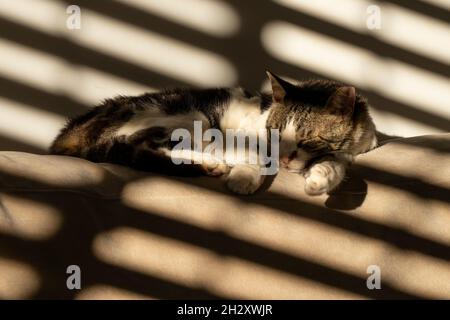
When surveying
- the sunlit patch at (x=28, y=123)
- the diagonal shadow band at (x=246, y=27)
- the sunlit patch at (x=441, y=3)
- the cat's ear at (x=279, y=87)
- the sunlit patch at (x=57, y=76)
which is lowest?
the cat's ear at (x=279, y=87)

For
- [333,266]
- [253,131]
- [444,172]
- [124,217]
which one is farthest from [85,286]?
[444,172]

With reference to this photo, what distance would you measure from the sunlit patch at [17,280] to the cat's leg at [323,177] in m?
0.63

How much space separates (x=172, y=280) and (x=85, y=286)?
0.61ft

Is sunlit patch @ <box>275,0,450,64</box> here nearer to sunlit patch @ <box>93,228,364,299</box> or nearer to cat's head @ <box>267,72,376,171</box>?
cat's head @ <box>267,72,376,171</box>

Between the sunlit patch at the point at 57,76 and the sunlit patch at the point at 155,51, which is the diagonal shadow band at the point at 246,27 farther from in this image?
the sunlit patch at the point at 57,76

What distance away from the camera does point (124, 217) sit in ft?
4.62

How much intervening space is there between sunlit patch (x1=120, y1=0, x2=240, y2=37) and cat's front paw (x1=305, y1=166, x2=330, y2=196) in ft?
2.78

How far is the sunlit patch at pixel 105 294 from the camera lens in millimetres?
1359

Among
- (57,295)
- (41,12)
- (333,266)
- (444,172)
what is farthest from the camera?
(41,12)

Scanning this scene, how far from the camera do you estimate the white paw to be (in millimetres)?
1488

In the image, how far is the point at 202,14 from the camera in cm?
220

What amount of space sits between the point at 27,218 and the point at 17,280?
4.9 inches

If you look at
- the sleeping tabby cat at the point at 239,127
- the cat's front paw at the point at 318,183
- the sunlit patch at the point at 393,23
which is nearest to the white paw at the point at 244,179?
the sleeping tabby cat at the point at 239,127

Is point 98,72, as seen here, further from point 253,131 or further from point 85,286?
point 85,286
